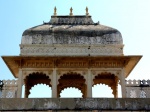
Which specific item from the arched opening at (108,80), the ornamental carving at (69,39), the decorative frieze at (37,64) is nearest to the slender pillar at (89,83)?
the ornamental carving at (69,39)

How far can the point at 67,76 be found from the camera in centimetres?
2152

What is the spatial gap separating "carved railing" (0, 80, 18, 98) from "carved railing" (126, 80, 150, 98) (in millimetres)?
6199

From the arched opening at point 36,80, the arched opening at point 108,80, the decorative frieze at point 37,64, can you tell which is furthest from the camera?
the arched opening at point 108,80

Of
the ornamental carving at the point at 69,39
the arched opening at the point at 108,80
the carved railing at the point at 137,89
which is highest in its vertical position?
the ornamental carving at the point at 69,39

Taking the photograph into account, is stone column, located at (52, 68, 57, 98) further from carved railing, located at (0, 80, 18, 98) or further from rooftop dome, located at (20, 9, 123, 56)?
carved railing, located at (0, 80, 18, 98)

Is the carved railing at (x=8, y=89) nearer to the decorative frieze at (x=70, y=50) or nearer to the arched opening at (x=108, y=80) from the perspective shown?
the decorative frieze at (x=70, y=50)

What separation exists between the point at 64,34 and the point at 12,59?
133 inches

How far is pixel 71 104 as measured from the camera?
620 inches

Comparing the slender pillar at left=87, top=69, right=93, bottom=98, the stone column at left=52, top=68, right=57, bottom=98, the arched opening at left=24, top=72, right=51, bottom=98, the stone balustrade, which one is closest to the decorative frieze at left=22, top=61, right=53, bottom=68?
the stone column at left=52, top=68, right=57, bottom=98

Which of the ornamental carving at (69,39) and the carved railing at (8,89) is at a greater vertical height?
the ornamental carving at (69,39)

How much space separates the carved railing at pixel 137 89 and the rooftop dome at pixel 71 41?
6.02ft

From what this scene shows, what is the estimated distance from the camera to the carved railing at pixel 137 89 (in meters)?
18.8

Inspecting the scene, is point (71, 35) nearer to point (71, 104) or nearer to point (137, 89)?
point (137, 89)

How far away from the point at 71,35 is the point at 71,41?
0.40 meters
